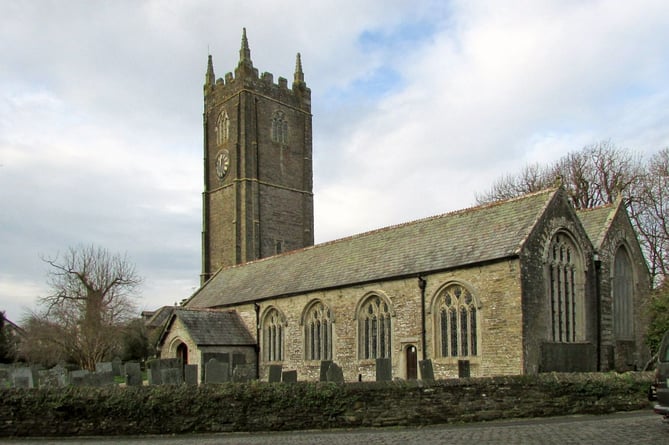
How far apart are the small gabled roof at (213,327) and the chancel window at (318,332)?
397 centimetres

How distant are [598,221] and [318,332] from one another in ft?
41.3

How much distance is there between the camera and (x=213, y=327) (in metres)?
31.6

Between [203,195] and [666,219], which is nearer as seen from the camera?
[666,219]

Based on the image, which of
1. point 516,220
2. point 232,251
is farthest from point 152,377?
point 232,251

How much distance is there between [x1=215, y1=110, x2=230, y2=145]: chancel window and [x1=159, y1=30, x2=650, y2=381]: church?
61.0ft

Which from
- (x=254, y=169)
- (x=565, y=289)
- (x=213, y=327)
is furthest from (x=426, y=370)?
(x=254, y=169)

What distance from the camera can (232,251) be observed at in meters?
50.3

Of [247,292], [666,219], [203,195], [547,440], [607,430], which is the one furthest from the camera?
[203,195]

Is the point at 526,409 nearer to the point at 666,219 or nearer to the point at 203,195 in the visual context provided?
the point at 666,219

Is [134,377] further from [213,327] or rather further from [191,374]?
[213,327]

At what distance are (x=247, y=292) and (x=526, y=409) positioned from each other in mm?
21035

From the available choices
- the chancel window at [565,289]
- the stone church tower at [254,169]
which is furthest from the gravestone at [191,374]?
the stone church tower at [254,169]

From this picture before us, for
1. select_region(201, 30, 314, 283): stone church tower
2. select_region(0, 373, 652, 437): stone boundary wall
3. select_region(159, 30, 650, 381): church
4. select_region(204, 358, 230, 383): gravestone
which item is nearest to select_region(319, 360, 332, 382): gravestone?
select_region(159, 30, 650, 381): church

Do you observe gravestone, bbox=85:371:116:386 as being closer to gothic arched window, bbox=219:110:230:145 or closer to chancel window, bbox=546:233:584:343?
chancel window, bbox=546:233:584:343
